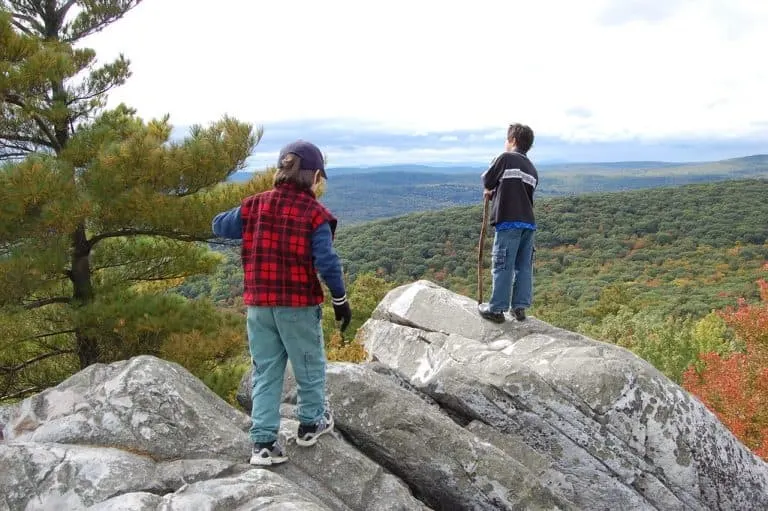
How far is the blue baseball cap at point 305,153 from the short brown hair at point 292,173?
0.03 m

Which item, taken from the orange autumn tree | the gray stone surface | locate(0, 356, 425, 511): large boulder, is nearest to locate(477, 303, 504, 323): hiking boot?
the gray stone surface

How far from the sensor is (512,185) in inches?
293

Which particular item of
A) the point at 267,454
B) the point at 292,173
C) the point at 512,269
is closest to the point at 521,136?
the point at 512,269

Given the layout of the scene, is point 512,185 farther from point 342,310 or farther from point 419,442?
point 342,310

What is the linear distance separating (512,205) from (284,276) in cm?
402

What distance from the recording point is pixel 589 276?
65062mm

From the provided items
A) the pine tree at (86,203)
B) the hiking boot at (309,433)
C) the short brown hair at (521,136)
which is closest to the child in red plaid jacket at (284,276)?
the hiking boot at (309,433)

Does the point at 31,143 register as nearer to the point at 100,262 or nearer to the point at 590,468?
the point at 100,262

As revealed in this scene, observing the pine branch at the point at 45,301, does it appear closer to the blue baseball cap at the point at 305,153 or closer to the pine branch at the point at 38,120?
the pine branch at the point at 38,120

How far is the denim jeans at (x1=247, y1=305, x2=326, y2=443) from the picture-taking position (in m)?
4.63

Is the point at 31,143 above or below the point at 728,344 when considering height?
above

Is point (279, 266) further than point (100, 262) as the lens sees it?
No

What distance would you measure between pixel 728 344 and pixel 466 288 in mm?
27317

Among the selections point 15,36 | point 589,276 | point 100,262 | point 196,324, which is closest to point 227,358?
point 196,324
